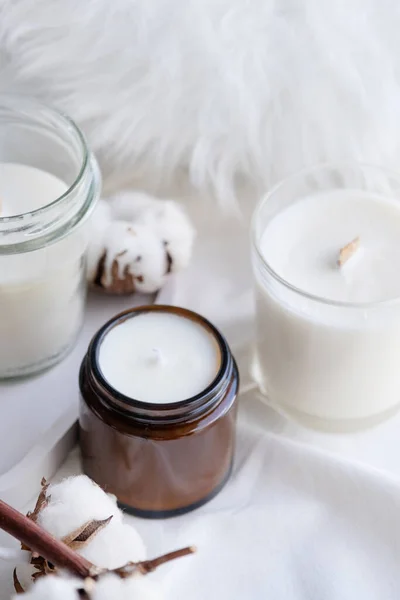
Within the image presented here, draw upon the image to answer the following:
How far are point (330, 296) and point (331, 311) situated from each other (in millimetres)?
19

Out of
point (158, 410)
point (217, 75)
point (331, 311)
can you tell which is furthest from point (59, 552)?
point (217, 75)

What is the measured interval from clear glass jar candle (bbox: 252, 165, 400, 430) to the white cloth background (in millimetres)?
28

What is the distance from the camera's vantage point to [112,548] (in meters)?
0.54

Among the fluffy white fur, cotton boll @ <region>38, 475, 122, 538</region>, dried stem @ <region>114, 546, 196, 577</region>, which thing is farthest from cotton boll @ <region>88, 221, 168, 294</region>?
dried stem @ <region>114, 546, 196, 577</region>

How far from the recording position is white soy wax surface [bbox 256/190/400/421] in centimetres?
66

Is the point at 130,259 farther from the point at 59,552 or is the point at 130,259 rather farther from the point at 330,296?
the point at 59,552

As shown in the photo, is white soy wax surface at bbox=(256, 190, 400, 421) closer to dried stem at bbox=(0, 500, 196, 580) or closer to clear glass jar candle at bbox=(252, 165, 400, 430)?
clear glass jar candle at bbox=(252, 165, 400, 430)

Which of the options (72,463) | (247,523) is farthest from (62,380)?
(247,523)

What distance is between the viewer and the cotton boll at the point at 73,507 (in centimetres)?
54

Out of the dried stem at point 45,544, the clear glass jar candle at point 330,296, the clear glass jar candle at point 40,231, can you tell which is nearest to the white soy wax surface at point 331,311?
the clear glass jar candle at point 330,296

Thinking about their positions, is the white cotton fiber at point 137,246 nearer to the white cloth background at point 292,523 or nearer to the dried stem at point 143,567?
the white cloth background at point 292,523

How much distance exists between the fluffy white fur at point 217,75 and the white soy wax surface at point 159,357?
0.70ft

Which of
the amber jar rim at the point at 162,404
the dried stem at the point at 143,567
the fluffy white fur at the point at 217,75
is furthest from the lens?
the fluffy white fur at the point at 217,75

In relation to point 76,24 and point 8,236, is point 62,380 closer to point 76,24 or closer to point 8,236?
point 8,236
